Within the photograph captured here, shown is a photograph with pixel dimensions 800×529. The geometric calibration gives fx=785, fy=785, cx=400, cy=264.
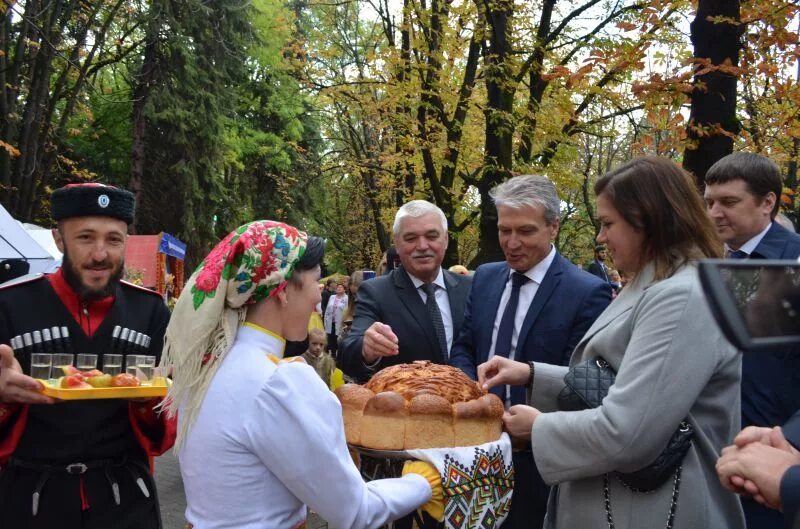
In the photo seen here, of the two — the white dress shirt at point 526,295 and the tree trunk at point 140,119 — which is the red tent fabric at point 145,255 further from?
the white dress shirt at point 526,295

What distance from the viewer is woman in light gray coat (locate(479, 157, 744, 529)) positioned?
2.45 metres

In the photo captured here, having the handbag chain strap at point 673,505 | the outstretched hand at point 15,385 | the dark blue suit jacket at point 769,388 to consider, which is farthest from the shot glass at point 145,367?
the dark blue suit jacket at point 769,388

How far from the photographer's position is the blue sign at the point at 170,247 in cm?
2434

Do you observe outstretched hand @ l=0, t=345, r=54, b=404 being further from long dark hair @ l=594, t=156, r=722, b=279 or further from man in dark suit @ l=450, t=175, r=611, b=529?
long dark hair @ l=594, t=156, r=722, b=279

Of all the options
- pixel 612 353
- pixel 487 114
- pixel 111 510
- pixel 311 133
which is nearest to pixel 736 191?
pixel 612 353

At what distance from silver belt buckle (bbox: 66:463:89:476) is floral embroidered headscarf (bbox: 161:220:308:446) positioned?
97 centimetres

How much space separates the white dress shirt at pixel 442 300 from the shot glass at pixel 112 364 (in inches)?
68.1

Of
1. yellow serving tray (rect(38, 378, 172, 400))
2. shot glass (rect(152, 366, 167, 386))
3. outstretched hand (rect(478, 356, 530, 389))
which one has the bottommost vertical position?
yellow serving tray (rect(38, 378, 172, 400))

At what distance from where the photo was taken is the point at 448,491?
106 inches

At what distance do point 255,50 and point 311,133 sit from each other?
6.95m

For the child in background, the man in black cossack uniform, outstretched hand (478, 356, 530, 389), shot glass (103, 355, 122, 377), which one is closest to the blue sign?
the child in background

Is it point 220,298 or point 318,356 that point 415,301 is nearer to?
point 220,298

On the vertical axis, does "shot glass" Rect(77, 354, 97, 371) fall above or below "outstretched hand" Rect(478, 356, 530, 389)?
below

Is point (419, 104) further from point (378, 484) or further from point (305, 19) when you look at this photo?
point (305, 19)
